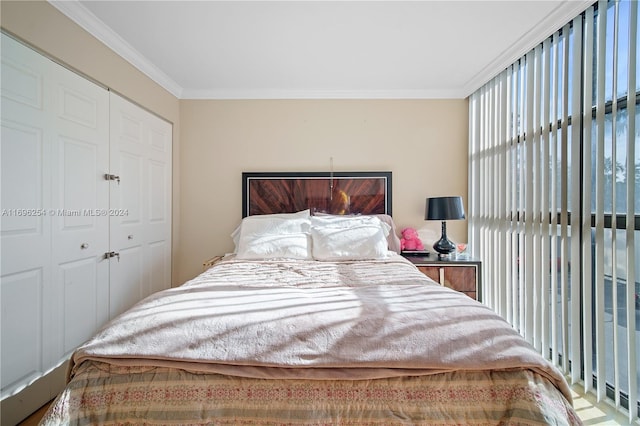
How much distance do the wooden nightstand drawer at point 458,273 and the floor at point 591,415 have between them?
1.10m

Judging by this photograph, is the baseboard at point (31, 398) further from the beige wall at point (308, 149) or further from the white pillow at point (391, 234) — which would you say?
the white pillow at point (391, 234)

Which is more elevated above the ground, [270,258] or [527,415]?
[270,258]

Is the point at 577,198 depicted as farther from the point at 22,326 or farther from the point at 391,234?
the point at 22,326

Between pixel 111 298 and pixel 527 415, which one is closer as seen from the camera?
pixel 527 415

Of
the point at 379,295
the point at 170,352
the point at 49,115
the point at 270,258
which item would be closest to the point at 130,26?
the point at 49,115

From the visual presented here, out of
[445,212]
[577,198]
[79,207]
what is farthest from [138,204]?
[577,198]

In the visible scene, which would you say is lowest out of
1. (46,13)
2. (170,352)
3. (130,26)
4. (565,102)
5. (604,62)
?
(170,352)

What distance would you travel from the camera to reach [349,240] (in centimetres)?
287

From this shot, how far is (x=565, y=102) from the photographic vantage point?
2.15 meters

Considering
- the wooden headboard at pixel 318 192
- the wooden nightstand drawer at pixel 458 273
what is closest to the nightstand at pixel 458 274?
the wooden nightstand drawer at pixel 458 273

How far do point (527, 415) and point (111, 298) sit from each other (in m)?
2.77

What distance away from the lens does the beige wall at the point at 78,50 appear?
1.79 meters

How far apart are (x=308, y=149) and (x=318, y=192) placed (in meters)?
0.49

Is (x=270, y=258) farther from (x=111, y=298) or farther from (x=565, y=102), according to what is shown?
(x=565, y=102)
